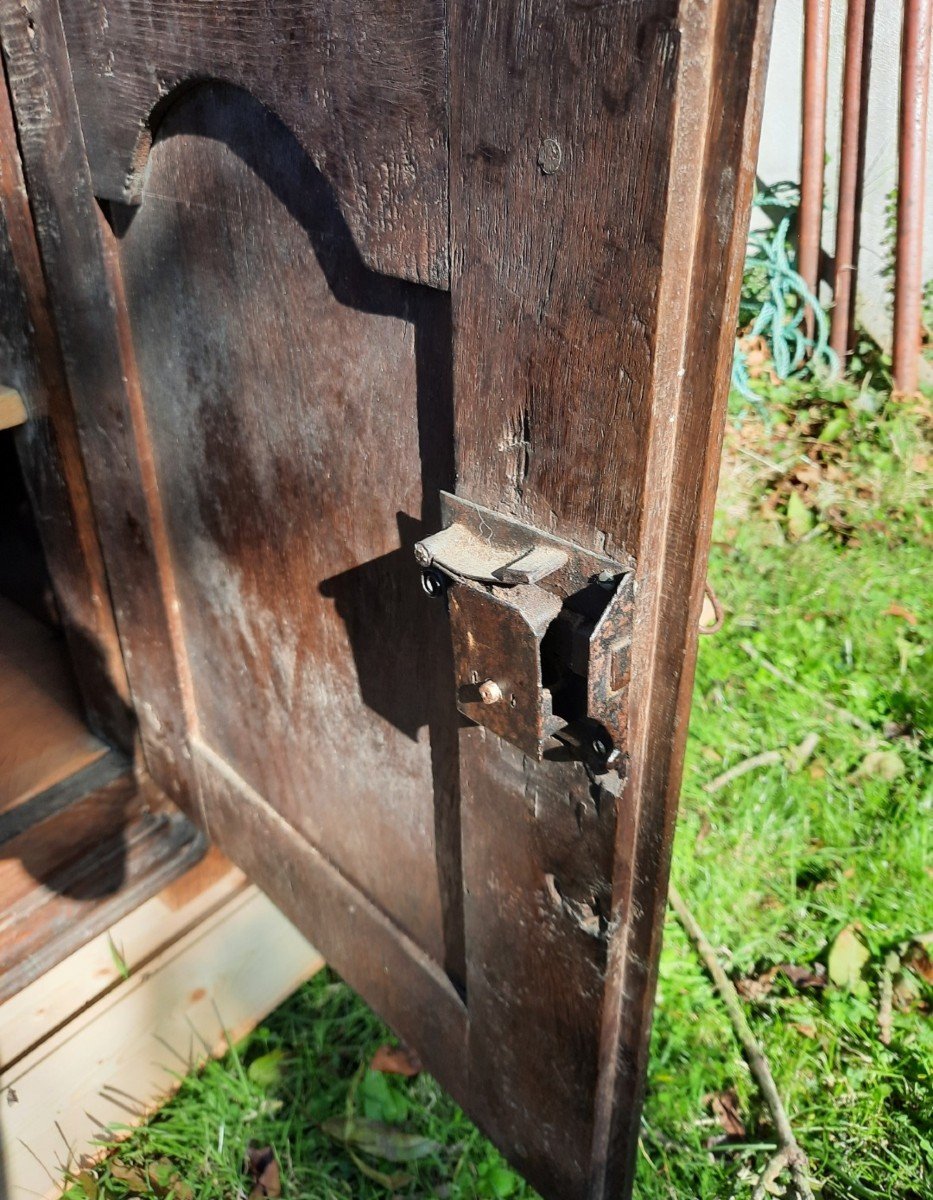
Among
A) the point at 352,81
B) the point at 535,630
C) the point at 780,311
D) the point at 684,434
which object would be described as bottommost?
the point at 780,311

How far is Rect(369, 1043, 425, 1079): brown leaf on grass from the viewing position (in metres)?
1.73

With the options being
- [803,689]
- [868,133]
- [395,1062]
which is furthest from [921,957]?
[868,133]

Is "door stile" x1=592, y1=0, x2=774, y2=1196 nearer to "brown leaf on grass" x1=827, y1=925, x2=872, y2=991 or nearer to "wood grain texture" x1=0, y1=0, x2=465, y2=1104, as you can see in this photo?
"wood grain texture" x1=0, y1=0, x2=465, y2=1104

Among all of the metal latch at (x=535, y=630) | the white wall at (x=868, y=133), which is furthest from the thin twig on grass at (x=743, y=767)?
the white wall at (x=868, y=133)

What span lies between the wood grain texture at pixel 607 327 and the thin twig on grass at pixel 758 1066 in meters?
0.75

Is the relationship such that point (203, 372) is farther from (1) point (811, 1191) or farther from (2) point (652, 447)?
(1) point (811, 1191)

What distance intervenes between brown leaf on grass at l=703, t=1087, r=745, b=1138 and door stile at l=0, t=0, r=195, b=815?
101cm

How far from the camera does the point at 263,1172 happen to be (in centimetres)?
159

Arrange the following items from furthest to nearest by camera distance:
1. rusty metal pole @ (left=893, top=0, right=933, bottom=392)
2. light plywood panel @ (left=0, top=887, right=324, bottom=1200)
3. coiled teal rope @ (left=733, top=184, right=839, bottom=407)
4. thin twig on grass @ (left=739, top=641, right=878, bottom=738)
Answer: coiled teal rope @ (left=733, top=184, right=839, bottom=407) < rusty metal pole @ (left=893, top=0, right=933, bottom=392) < thin twig on grass @ (left=739, top=641, right=878, bottom=738) < light plywood panel @ (left=0, top=887, right=324, bottom=1200)

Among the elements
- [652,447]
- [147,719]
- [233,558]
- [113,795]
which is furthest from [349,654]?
[113,795]

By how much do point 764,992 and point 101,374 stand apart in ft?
5.12

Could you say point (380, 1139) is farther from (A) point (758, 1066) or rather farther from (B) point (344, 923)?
(A) point (758, 1066)

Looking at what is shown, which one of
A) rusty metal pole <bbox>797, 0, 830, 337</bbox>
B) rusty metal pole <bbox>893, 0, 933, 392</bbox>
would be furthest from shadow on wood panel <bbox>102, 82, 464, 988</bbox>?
rusty metal pole <bbox>797, 0, 830, 337</bbox>

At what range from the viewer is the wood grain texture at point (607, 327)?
2.03 feet
